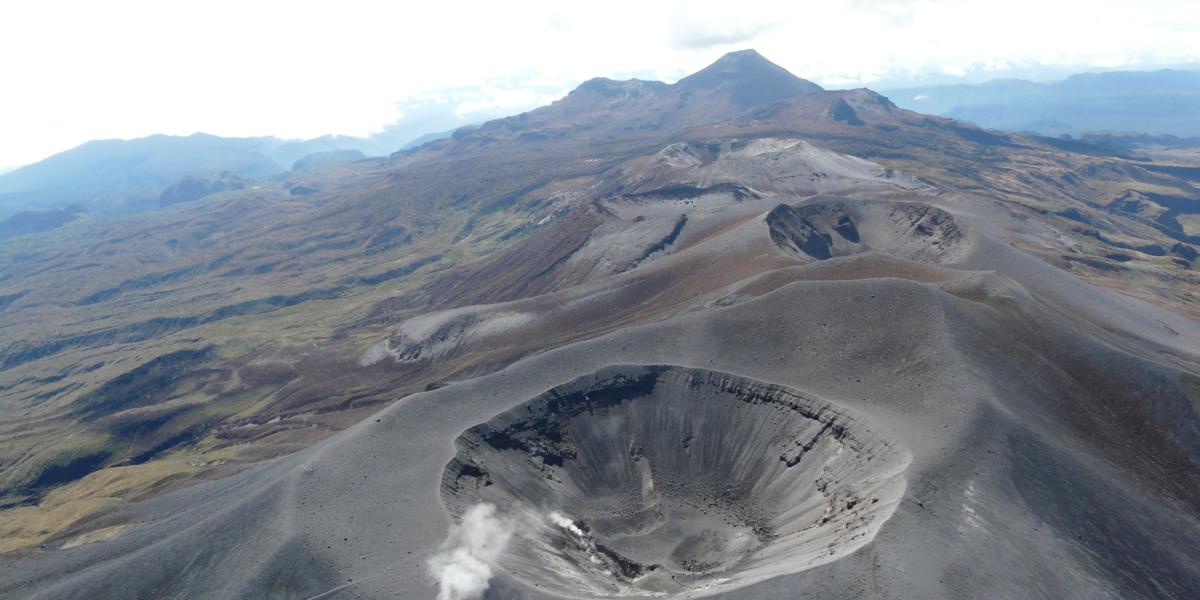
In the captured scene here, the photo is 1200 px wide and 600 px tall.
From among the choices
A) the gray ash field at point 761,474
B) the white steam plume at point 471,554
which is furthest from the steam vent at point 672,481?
the white steam plume at point 471,554

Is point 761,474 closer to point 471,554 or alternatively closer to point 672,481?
point 672,481

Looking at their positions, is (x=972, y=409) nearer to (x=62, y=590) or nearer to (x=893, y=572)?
(x=893, y=572)

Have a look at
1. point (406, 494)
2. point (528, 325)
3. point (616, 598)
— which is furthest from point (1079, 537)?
point (528, 325)

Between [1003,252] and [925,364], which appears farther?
[1003,252]

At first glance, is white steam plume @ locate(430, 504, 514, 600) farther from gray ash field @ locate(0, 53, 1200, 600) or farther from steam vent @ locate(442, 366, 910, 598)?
steam vent @ locate(442, 366, 910, 598)

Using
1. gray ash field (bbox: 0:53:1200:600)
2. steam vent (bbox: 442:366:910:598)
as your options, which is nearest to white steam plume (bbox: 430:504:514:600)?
gray ash field (bbox: 0:53:1200:600)

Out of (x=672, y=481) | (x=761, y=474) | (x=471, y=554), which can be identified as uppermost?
(x=471, y=554)

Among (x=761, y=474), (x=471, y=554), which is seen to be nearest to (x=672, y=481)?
(x=761, y=474)
